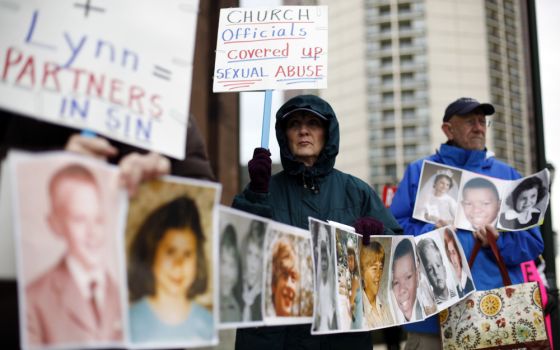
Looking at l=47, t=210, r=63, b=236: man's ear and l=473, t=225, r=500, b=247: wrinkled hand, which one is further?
l=473, t=225, r=500, b=247: wrinkled hand

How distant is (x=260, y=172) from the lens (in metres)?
2.56

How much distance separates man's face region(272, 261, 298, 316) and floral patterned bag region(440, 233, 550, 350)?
4.74 feet

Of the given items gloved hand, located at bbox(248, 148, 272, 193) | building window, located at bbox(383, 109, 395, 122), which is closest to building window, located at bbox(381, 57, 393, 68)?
building window, located at bbox(383, 109, 395, 122)

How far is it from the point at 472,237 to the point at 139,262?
8.07 feet

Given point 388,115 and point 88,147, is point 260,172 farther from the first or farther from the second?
point 388,115

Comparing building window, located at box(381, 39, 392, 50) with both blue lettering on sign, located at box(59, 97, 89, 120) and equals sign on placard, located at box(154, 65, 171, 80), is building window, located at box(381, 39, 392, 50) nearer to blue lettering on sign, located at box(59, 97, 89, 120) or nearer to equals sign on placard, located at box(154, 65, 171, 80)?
equals sign on placard, located at box(154, 65, 171, 80)

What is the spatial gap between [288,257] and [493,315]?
1620 mm

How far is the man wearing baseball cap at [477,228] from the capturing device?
3.60m

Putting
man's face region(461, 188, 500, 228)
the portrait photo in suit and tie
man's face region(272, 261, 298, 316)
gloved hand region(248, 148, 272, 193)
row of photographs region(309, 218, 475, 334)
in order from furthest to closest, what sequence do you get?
man's face region(461, 188, 500, 228) → gloved hand region(248, 148, 272, 193) → row of photographs region(309, 218, 475, 334) → man's face region(272, 261, 298, 316) → the portrait photo in suit and tie

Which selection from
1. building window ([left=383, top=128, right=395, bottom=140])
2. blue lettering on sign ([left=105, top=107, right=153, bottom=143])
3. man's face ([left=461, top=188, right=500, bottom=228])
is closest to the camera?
blue lettering on sign ([left=105, top=107, right=153, bottom=143])

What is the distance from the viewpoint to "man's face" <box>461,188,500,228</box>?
3672mm

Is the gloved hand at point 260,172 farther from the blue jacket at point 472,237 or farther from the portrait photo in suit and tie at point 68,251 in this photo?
the blue jacket at point 472,237

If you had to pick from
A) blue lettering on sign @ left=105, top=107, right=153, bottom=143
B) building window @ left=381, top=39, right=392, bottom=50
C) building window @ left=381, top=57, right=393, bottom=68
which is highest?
building window @ left=381, top=39, right=392, bottom=50

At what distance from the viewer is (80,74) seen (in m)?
1.78
